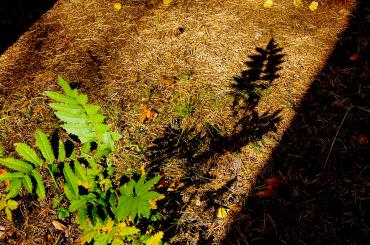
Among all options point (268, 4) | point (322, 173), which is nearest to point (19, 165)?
point (322, 173)

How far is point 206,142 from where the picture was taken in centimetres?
243

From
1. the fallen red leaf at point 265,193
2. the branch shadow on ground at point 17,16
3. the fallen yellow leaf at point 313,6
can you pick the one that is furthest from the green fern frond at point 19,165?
the fallen yellow leaf at point 313,6

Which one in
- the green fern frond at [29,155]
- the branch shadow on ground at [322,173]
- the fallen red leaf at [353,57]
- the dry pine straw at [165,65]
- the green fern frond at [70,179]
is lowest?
the branch shadow on ground at [322,173]

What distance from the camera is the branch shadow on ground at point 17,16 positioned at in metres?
3.50

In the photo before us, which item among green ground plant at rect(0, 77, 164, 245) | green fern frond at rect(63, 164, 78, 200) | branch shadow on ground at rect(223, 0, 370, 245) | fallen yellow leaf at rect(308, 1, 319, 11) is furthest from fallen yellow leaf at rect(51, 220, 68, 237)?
fallen yellow leaf at rect(308, 1, 319, 11)

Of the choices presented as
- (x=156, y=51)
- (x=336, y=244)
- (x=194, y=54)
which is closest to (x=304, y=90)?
(x=194, y=54)

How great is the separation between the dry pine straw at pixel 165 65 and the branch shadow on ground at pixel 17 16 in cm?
13

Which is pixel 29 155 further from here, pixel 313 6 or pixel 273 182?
pixel 313 6

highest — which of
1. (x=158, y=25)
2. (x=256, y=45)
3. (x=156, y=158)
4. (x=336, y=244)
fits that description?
(x=158, y=25)

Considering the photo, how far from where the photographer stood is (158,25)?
3420mm

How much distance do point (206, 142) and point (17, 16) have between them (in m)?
2.94

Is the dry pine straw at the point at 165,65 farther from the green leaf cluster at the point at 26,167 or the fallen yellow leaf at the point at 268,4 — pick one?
the green leaf cluster at the point at 26,167

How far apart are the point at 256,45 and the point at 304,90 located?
2.35 feet

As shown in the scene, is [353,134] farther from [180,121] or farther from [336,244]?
[180,121]
